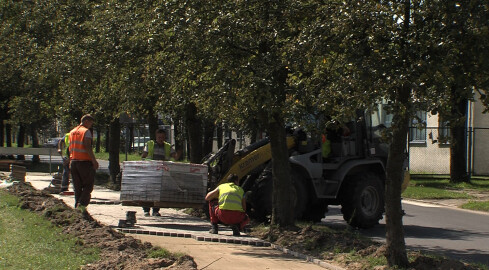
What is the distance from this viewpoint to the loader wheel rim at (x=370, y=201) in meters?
14.9

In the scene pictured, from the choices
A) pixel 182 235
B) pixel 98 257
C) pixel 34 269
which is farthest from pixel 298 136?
pixel 34 269

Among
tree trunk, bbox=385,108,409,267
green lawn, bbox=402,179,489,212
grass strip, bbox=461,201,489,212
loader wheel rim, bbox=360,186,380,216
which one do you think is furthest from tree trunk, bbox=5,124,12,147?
tree trunk, bbox=385,108,409,267

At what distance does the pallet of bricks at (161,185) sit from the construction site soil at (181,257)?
1295 millimetres

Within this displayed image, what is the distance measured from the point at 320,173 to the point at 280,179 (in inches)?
96.9

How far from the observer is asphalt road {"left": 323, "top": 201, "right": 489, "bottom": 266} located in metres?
11.8

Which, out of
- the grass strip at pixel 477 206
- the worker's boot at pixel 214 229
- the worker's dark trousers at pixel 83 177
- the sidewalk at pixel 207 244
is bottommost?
the grass strip at pixel 477 206

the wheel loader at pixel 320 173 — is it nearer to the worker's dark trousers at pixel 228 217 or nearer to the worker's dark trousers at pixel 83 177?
the worker's dark trousers at pixel 228 217

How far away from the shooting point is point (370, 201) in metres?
15.0

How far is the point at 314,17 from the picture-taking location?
1016 centimetres

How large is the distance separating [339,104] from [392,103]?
4.46 feet

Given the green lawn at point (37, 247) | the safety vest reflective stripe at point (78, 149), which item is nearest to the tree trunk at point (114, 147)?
the safety vest reflective stripe at point (78, 149)

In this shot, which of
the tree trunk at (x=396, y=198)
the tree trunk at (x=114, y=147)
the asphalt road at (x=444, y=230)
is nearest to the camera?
the tree trunk at (x=396, y=198)

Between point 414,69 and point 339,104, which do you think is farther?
point 339,104

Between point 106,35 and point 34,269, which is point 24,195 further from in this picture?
point 34,269
